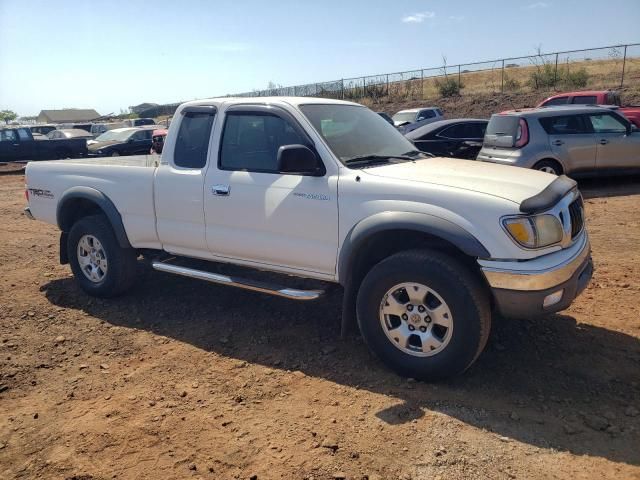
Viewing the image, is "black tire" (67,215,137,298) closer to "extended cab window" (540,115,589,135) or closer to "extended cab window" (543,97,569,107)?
"extended cab window" (540,115,589,135)

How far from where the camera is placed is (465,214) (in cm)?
339

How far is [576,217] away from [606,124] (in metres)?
7.88

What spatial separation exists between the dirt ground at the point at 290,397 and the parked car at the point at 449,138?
683 centimetres

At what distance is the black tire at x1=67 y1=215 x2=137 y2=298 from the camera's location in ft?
17.5

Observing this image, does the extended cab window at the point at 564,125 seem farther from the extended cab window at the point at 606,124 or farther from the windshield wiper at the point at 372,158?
the windshield wiper at the point at 372,158

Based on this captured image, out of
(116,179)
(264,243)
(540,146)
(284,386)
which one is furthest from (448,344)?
(540,146)

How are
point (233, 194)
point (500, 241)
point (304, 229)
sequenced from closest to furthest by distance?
1. point (500, 241)
2. point (304, 229)
3. point (233, 194)

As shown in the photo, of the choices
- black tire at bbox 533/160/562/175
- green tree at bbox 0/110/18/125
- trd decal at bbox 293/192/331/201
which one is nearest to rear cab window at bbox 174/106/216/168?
trd decal at bbox 293/192/331/201

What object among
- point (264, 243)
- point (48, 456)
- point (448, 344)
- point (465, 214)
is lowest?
point (48, 456)

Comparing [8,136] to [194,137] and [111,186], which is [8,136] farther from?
[194,137]

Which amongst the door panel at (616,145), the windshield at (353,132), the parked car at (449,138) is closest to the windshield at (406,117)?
the parked car at (449,138)

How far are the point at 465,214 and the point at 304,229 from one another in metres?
1.23

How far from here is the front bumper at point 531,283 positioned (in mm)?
3260

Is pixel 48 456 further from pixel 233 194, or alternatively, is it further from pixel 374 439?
pixel 233 194
